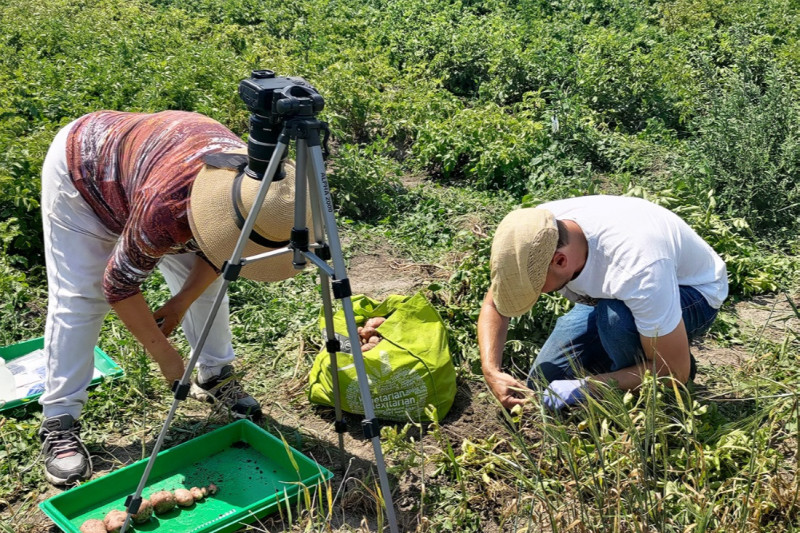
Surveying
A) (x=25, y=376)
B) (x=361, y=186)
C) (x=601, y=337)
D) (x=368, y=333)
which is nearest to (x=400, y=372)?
(x=368, y=333)

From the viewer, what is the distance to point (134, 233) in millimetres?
2676

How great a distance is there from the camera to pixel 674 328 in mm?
2818

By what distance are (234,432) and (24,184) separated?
2.33 m

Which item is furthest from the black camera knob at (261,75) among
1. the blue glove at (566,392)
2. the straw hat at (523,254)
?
the blue glove at (566,392)

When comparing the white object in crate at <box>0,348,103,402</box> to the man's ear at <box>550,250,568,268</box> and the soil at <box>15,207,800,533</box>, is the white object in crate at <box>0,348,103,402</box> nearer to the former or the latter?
the soil at <box>15,207,800,533</box>

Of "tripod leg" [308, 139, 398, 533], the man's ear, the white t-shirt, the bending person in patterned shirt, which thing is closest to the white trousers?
the bending person in patterned shirt

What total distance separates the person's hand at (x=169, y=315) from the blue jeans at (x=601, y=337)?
127 cm

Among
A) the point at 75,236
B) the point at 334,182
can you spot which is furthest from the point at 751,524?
the point at 334,182

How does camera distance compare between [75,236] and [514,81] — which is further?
[514,81]

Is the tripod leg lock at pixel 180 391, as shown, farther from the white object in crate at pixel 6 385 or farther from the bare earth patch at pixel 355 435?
the white object in crate at pixel 6 385

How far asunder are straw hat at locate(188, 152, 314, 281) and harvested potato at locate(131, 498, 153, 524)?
96 centimetres

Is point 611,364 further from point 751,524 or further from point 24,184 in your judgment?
point 24,184

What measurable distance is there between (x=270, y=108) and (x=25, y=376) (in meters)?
2.13

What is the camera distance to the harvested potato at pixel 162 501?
2984 millimetres
